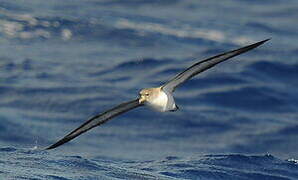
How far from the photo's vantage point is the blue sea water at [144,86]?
54.4 feet

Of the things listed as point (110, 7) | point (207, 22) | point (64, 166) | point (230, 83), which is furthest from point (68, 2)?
point (64, 166)

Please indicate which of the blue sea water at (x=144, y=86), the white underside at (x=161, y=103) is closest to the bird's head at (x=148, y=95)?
the white underside at (x=161, y=103)

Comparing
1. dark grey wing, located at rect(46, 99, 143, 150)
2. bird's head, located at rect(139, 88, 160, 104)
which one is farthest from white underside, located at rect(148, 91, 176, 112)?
dark grey wing, located at rect(46, 99, 143, 150)

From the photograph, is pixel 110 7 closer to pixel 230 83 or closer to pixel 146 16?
pixel 146 16

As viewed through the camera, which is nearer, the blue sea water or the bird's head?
the bird's head

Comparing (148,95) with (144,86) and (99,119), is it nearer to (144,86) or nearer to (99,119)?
(99,119)

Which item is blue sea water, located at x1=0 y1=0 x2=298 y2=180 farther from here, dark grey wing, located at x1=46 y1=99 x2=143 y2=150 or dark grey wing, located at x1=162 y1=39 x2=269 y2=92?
dark grey wing, located at x1=162 y1=39 x2=269 y2=92

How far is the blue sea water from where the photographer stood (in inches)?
653

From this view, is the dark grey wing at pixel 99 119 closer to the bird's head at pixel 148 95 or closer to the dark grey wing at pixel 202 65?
the bird's head at pixel 148 95

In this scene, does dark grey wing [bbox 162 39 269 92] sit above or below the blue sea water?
below

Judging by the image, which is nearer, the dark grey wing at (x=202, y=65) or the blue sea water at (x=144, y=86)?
the dark grey wing at (x=202, y=65)

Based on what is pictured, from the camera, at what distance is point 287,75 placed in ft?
74.7

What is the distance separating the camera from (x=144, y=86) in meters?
22.0

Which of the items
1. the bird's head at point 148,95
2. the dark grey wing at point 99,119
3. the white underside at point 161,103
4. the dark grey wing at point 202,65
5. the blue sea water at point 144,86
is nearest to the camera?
the dark grey wing at point 202,65
